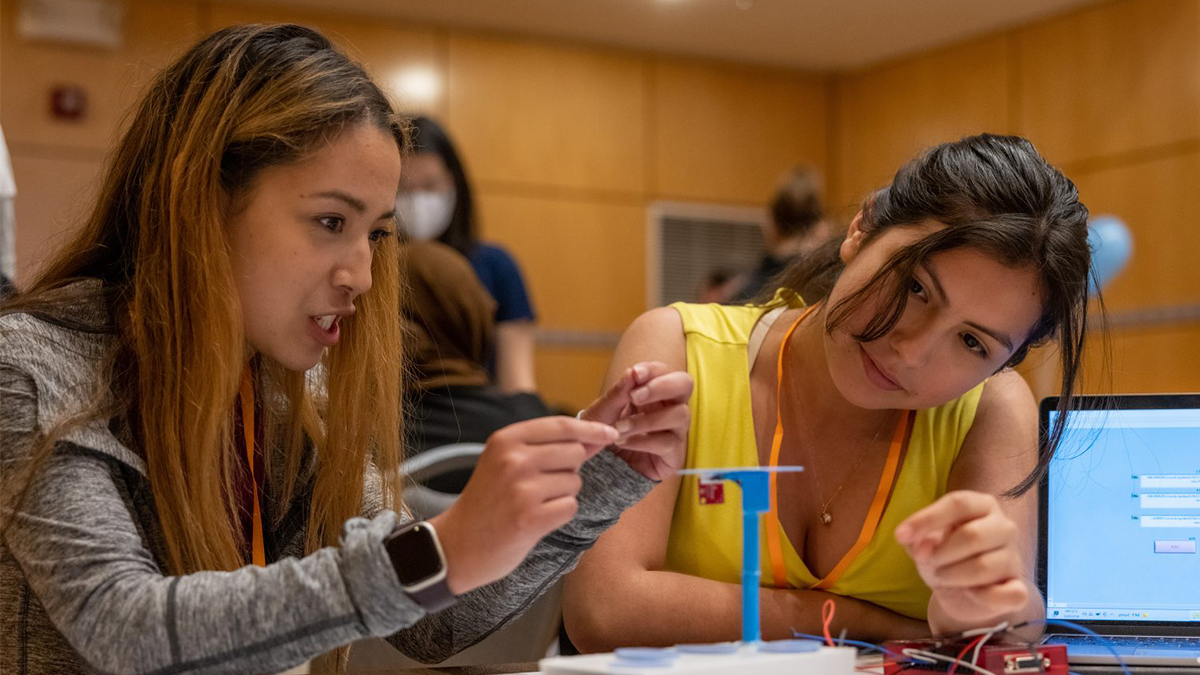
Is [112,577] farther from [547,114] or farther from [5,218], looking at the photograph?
[547,114]

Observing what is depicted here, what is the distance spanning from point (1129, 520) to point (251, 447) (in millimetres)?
955

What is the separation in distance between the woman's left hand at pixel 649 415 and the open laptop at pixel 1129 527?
0.48 meters

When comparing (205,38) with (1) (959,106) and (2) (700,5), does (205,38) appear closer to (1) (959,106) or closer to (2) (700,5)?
(2) (700,5)

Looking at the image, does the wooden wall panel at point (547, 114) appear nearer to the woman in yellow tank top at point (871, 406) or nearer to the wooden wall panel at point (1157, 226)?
the wooden wall panel at point (1157, 226)

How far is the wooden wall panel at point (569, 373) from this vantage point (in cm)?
599

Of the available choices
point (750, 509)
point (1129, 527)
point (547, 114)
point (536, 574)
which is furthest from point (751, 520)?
point (547, 114)

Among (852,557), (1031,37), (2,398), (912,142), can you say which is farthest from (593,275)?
(2,398)

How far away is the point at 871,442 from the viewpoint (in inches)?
64.5

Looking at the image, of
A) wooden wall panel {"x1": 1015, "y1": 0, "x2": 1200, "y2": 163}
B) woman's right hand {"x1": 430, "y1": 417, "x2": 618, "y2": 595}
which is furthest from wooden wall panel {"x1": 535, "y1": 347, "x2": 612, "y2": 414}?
woman's right hand {"x1": 430, "y1": 417, "x2": 618, "y2": 595}

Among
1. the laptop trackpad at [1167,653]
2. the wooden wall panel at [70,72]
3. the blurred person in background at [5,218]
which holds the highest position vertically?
the wooden wall panel at [70,72]

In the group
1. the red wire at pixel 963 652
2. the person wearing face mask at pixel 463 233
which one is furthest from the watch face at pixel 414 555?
the person wearing face mask at pixel 463 233

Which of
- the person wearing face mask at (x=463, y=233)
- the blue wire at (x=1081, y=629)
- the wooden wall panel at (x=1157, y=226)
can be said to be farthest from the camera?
the wooden wall panel at (x=1157, y=226)

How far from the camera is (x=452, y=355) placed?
104 inches

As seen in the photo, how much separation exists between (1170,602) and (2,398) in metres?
1.20
